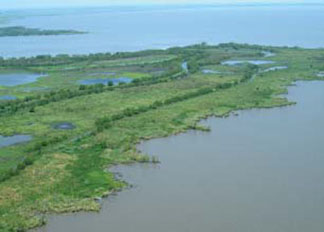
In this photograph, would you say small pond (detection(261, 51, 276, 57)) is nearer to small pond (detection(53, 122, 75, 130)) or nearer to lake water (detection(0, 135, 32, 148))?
small pond (detection(53, 122, 75, 130))

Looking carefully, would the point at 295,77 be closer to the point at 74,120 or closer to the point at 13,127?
the point at 74,120

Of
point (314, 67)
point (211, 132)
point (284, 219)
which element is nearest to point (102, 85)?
point (211, 132)

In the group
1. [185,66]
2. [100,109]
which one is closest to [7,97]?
[100,109]

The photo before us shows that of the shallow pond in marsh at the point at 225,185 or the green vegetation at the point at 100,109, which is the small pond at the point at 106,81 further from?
→ the shallow pond in marsh at the point at 225,185

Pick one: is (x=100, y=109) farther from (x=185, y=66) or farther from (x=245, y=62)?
(x=245, y=62)

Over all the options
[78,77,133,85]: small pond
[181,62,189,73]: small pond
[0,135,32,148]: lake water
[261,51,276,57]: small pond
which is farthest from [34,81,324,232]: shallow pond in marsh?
[261,51,276,57]: small pond

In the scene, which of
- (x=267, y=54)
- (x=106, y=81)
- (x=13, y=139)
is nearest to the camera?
(x=13, y=139)

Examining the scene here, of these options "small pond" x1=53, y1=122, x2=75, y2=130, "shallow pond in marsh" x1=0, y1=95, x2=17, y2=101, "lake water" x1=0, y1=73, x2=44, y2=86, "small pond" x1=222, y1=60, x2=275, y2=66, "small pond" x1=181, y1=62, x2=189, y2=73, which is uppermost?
"small pond" x1=222, y1=60, x2=275, y2=66
